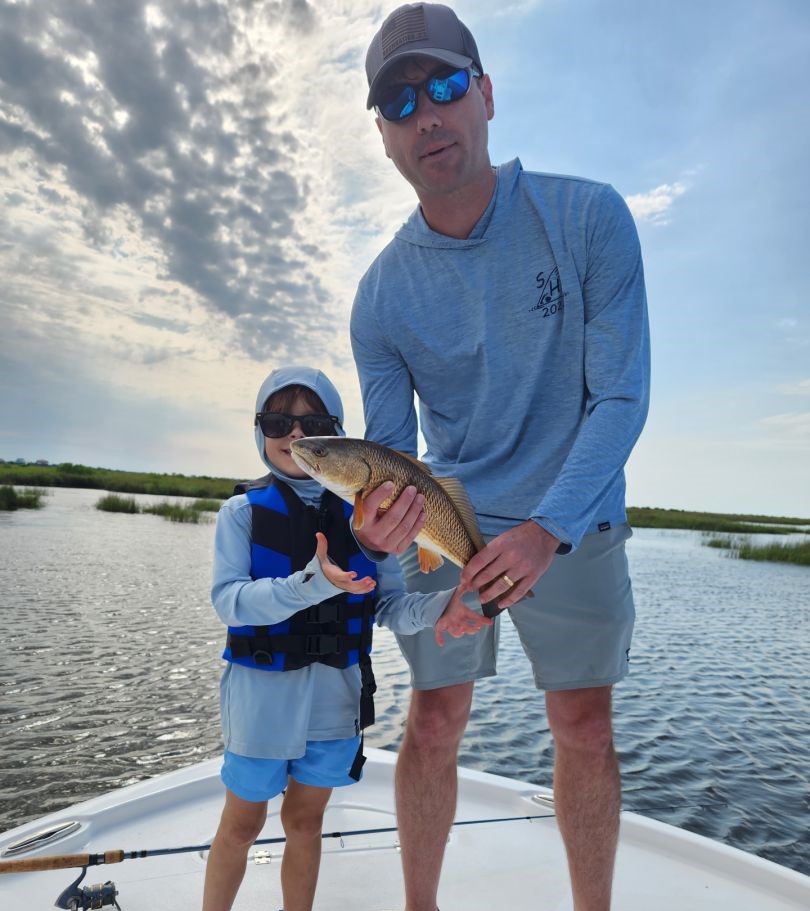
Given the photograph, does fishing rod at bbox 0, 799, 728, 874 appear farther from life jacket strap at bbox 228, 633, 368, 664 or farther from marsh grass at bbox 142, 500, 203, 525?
marsh grass at bbox 142, 500, 203, 525

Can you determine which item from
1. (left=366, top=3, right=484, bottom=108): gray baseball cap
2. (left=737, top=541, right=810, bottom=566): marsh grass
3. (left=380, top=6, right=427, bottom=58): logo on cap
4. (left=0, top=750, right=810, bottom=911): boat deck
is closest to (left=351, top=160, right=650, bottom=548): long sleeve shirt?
(left=366, top=3, right=484, bottom=108): gray baseball cap

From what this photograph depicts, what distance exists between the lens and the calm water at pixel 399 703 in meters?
6.34

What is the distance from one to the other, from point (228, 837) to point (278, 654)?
2.33 feet

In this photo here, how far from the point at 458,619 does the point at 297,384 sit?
128 centimetres

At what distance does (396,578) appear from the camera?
3.09 metres

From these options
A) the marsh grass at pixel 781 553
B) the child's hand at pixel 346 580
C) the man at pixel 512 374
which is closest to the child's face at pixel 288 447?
the man at pixel 512 374

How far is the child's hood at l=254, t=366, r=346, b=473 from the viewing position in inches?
117

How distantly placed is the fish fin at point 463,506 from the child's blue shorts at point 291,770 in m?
1.08

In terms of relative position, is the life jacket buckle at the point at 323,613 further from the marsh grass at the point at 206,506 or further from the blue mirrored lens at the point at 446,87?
the marsh grass at the point at 206,506

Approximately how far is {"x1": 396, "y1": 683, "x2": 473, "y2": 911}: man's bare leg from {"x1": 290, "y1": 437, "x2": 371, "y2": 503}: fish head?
3.96ft

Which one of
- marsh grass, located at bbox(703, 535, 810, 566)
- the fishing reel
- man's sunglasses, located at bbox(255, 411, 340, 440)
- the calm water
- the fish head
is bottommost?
Result: the calm water

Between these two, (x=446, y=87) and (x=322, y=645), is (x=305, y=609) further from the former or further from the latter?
(x=446, y=87)

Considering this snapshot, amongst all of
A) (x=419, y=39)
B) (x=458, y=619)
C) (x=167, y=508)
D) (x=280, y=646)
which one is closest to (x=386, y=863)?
(x=280, y=646)

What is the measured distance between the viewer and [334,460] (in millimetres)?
2258
